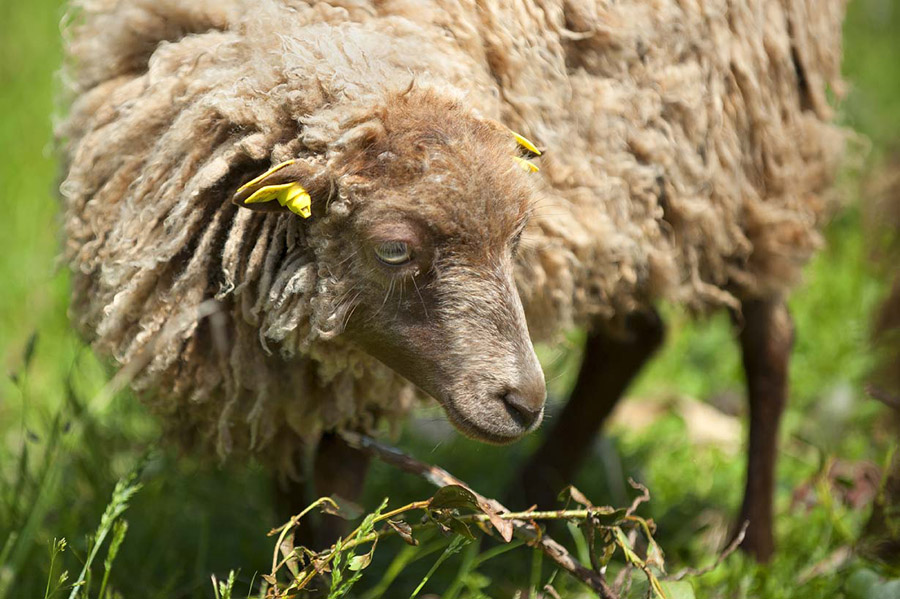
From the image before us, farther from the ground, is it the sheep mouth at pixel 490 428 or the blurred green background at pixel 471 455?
the sheep mouth at pixel 490 428

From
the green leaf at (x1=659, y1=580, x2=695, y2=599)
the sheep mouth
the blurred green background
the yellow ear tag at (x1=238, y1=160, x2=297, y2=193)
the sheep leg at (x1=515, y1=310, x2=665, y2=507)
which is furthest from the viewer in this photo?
the sheep leg at (x1=515, y1=310, x2=665, y2=507)

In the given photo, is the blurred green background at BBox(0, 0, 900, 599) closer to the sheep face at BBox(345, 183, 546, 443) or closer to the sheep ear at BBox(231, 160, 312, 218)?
the sheep face at BBox(345, 183, 546, 443)

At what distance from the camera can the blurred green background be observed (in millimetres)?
2566

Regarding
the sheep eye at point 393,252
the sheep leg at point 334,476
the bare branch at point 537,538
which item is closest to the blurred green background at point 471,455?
the bare branch at point 537,538

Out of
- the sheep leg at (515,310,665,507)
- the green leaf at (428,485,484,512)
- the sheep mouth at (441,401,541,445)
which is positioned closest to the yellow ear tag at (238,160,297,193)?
the sheep mouth at (441,401,541,445)

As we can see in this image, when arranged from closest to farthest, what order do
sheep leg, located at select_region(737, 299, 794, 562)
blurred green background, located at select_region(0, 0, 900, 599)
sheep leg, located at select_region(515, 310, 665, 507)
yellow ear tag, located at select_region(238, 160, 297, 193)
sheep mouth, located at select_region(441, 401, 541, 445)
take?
1. yellow ear tag, located at select_region(238, 160, 297, 193)
2. sheep mouth, located at select_region(441, 401, 541, 445)
3. blurred green background, located at select_region(0, 0, 900, 599)
4. sheep leg, located at select_region(737, 299, 794, 562)
5. sheep leg, located at select_region(515, 310, 665, 507)

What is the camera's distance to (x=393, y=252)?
6.02 feet

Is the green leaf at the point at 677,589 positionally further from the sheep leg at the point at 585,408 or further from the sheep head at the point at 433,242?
the sheep leg at the point at 585,408

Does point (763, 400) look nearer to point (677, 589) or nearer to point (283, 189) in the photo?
point (677, 589)

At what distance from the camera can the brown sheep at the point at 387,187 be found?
185 centimetres

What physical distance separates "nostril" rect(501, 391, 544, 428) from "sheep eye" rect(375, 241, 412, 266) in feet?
1.06

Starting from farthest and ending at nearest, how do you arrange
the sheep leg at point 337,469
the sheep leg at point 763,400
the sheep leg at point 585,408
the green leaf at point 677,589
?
the sheep leg at point 585,408, the sheep leg at point 763,400, the sheep leg at point 337,469, the green leaf at point 677,589

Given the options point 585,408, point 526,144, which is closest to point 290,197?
point 526,144

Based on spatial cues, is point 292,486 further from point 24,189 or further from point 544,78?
point 24,189
